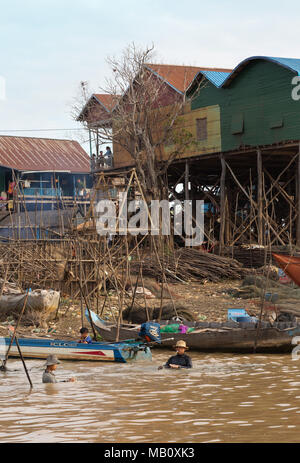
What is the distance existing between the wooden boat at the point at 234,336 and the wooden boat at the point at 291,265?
5189 millimetres

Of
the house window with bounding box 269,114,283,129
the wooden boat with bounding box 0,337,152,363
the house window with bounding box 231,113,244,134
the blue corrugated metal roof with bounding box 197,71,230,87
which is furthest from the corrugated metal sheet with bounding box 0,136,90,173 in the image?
the wooden boat with bounding box 0,337,152,363

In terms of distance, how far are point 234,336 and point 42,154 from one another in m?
26.7

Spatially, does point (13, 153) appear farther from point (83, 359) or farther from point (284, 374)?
point (284, 374)

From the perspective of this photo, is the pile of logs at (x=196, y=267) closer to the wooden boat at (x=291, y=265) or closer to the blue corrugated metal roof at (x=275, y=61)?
the wooden boat at (x=291, y=265)

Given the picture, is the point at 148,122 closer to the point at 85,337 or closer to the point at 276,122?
the point at 276,122

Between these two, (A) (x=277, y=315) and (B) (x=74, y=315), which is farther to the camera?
(B) (x=74, y=315)

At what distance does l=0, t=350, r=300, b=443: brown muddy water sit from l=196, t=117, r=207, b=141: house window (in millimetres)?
15841

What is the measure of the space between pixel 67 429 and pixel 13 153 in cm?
3126

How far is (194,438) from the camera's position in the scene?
25.5ft

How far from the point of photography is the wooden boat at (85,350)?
43.3ft

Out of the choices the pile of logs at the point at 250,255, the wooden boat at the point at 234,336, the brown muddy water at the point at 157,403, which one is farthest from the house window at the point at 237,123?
the brown muddy water at the point at 157,403

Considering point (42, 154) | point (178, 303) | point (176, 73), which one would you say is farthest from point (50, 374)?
point (42, 154)


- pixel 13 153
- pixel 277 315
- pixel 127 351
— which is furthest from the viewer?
pixel 13 153
